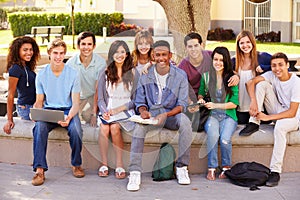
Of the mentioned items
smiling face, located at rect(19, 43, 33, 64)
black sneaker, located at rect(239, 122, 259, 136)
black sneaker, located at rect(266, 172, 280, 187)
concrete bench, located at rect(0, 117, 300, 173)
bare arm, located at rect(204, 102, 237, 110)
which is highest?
smiling face, located at rect(19, 43, 33, 64)

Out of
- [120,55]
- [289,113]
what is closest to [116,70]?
[120,55]

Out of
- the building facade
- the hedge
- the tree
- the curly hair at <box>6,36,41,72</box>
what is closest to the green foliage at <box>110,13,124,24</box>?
the hedge

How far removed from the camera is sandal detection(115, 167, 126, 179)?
6297mm

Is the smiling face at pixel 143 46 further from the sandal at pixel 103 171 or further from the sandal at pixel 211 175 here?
the sandal at pixel 211 175

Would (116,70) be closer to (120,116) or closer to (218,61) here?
(120,116)

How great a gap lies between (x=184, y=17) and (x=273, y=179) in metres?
3.78

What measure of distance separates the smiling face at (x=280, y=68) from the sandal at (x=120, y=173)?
198 cm

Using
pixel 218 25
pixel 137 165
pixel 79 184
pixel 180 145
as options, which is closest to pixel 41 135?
pixel 79 184

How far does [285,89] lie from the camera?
6.37m

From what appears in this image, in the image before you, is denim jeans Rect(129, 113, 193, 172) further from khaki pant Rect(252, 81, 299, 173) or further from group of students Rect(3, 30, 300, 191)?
khaki pant Rect(252, 81, 299, 173)

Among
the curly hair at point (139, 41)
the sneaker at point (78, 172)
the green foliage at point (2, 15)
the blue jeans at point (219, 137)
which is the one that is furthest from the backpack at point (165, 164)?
the green foliage at point (2, 15)

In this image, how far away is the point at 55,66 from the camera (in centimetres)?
648

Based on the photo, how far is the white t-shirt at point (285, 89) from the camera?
6.25m

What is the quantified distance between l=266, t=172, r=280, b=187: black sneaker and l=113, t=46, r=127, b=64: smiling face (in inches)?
80.7
